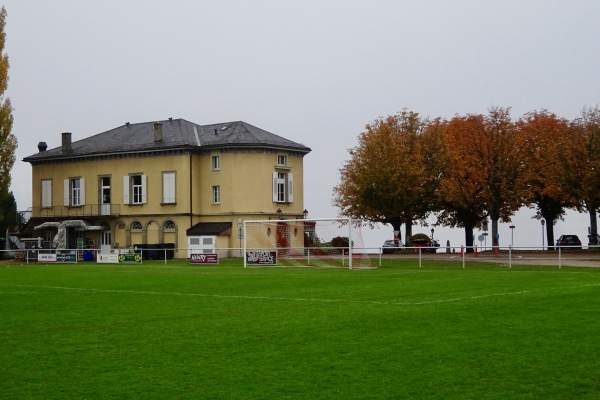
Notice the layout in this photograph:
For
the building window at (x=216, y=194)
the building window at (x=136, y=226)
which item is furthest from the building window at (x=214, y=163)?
the building window at (x=136, y=226)

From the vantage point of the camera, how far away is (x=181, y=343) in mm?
14930

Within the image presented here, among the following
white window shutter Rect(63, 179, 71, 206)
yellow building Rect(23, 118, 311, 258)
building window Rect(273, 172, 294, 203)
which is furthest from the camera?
white window shutter Rect(63, 179, 71, 206)

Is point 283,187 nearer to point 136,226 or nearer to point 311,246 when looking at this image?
point 136,226

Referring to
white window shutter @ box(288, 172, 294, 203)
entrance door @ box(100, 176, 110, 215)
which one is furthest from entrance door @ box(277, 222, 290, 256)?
entrance door @ box(100, 176, 110, 215)

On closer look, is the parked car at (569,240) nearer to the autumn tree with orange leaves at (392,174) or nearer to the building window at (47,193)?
the autumn tree with orange leaves at (392,174)

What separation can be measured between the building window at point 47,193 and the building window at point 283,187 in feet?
70.4

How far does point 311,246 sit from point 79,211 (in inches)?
1290

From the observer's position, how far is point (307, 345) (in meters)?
14.4

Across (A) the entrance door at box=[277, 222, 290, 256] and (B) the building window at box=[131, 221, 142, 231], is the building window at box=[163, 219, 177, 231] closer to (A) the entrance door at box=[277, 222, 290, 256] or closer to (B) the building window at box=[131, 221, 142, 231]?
(B) the building window at box=[131, 221, 142, 231]

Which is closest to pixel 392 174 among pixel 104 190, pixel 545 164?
Result: pixel 545 164

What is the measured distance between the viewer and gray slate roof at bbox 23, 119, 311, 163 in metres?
73.1

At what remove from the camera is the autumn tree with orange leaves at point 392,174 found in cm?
7212

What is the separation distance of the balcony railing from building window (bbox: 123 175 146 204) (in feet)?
4.01

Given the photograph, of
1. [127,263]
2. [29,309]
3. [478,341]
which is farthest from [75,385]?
[127,263]
